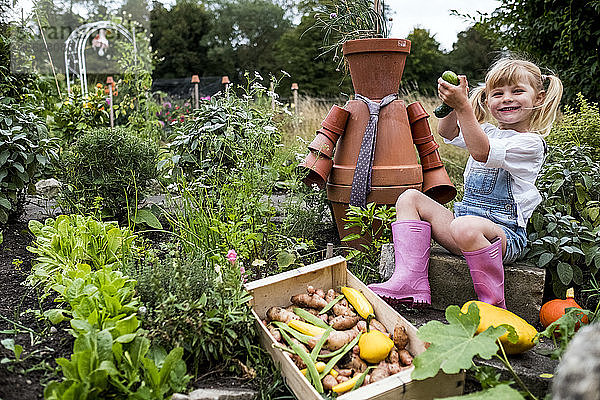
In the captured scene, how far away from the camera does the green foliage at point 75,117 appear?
5.18m

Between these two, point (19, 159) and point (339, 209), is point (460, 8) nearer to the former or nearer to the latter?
point (339, 209)

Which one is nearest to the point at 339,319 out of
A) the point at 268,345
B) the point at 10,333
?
the point at 268,345

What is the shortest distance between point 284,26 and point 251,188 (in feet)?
76.3

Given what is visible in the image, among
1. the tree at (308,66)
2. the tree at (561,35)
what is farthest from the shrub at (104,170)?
the tree at (308,66)

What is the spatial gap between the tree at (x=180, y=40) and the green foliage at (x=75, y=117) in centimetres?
1661

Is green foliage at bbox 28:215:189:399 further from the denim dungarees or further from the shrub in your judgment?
the denim dungarees

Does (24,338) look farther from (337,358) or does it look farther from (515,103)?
(515,103)

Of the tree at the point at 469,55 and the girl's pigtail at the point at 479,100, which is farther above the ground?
the tree at the point at 469,55

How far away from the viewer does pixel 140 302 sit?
167 centimetres

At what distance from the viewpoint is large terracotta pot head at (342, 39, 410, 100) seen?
256 cm

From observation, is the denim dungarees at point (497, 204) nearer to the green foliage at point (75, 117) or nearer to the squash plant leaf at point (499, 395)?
the squash plant leaf at point (499, 395)

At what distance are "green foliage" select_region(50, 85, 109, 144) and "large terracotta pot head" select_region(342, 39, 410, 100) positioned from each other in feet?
10.9

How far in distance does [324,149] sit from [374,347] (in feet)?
3.75

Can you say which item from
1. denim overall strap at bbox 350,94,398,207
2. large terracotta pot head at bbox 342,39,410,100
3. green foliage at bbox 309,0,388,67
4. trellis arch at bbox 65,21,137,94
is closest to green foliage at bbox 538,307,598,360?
denim overall strap at bbox 350,94,398,207
